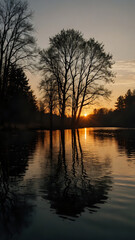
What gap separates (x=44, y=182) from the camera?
6.62m

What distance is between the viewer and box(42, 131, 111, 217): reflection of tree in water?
4.69m

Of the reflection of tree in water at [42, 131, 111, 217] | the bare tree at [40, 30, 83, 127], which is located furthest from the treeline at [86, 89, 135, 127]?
the reflection of tree in water at [42, 131, 111, 217]

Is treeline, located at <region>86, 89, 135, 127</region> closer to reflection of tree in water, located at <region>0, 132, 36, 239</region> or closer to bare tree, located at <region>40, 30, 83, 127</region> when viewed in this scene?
bare tree, located at <region>40, 30, 83, 127</region>

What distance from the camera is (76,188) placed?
5.96 meters

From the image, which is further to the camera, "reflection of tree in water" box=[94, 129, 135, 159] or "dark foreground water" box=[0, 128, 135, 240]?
"reflection of tree in water" box=[94, 129, 135, 159]

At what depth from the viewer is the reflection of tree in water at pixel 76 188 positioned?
4.69 meters

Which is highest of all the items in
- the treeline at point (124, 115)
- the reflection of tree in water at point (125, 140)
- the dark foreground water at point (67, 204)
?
the treeline at point (124, 115)

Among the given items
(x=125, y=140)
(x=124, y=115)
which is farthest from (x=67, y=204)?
(x=124, y=115)

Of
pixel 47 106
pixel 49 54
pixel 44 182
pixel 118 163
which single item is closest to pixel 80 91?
pixel 49 54

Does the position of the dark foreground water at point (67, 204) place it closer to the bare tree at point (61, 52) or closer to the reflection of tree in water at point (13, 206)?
the reflection of tree in water at point (13, 206)

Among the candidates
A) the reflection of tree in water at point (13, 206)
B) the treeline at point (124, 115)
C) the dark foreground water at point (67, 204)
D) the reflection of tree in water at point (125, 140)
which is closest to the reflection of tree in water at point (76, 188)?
the dark foreground water at point (67, 204)

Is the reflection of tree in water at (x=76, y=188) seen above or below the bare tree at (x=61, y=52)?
below

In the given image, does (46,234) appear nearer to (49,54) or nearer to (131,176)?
(131,176)

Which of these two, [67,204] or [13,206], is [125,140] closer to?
[67,204]
